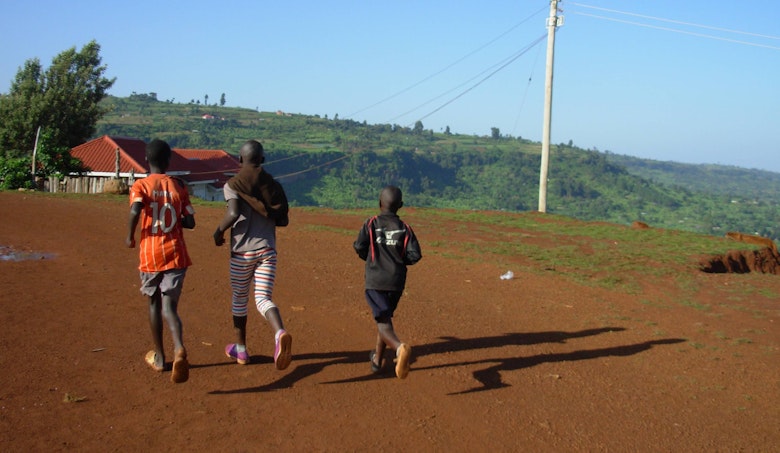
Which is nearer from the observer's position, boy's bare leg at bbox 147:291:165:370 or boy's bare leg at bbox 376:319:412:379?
boy's bare leg at bbox 376:319:412:379

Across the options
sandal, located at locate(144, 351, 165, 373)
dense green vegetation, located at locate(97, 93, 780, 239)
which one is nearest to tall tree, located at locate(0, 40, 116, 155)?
dense green vegetation, located at locate(97, 93, 780, 239)

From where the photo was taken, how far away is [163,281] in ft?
17.5

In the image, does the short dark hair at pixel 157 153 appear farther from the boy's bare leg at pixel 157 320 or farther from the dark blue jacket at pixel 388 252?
the dark blue jacket at pixel 388 252

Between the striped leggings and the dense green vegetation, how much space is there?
46544 mm

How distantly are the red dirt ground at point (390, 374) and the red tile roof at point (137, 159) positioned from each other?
26.3m

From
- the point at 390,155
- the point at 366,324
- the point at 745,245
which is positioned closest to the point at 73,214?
the point at 366,324

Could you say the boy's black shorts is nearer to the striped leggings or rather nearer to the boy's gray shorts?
the striped leggings

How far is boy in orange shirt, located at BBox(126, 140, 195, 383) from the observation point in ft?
17.2

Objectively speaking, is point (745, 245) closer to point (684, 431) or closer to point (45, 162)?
point (684, 431)

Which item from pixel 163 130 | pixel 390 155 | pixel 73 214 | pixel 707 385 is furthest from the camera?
pixel 163 130

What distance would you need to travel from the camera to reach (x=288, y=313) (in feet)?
25.3

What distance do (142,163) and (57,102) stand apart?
525 centimetres

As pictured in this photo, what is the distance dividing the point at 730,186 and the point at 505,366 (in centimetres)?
16452

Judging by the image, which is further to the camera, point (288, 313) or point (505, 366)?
point (288, 313)
